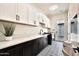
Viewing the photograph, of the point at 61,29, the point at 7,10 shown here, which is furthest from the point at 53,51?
the point at 7,10

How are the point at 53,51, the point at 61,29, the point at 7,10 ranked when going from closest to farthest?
the point at 7,10 → the point at 53,51 → the point at 61,29

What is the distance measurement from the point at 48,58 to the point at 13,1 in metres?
1.66

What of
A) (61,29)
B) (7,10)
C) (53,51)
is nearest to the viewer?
(7,10)

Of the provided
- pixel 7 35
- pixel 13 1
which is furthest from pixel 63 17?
pixel 7 35

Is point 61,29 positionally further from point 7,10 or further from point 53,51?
point 7,10

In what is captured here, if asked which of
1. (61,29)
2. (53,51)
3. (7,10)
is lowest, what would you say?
(53,51)

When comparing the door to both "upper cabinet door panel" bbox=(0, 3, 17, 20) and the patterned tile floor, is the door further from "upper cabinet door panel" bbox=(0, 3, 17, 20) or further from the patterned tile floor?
"upper cabinet door panel" bbox=(0, 3, 17, 20)

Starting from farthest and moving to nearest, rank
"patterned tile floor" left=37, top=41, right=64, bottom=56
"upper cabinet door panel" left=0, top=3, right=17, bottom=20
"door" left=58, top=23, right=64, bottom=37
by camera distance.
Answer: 1. "door" left=58, top=23, right=64, bottom=37
2. "patterned tile floor" left=37, top=41, right=64, bottom=56
3. "upper cabinet door panel" left=0, top=3, right=17, bottom=20

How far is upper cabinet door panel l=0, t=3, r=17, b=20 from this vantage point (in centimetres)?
152

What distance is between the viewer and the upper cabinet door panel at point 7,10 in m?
1.52

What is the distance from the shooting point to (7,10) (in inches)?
66.5

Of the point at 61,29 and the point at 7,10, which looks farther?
the point at 61,29

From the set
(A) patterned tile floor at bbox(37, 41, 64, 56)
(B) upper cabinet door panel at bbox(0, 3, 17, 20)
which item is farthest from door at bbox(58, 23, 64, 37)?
(B) upper cabinet door panel at bbox(0, 3, 17, 20)

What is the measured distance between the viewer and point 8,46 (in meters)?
1.18
